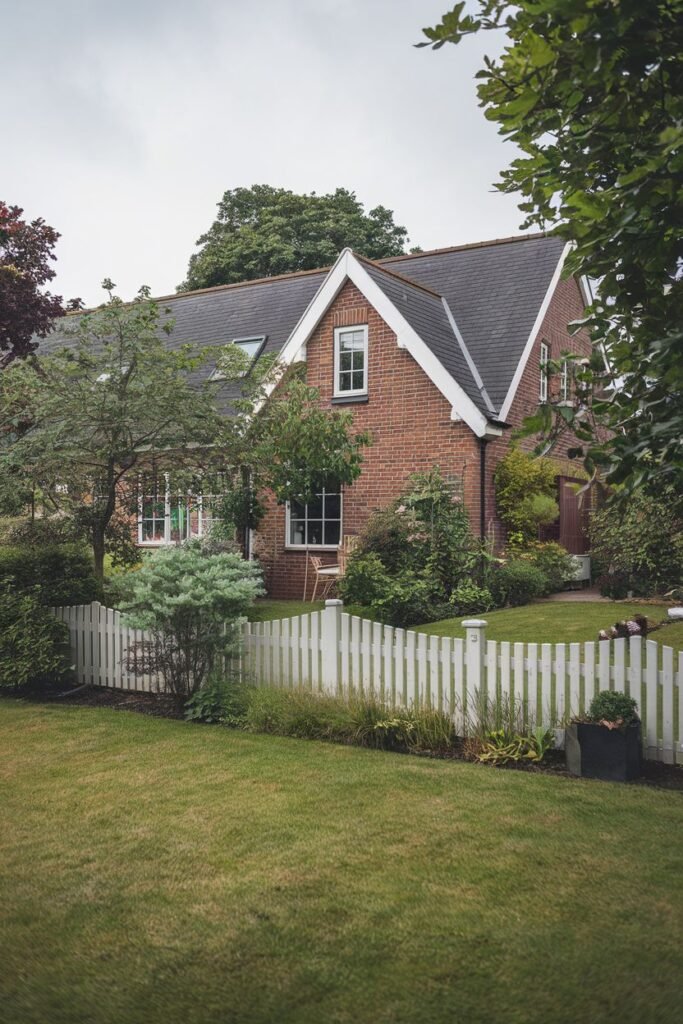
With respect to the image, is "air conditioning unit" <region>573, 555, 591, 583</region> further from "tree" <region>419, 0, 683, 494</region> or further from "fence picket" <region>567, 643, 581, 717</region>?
"tree" <region>419, 0, 683, 494</region>

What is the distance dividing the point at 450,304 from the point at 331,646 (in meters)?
14.1

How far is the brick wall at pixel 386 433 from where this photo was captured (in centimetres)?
1669

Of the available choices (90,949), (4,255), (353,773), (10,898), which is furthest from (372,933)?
(4,255)

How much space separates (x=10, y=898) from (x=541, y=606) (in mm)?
11427

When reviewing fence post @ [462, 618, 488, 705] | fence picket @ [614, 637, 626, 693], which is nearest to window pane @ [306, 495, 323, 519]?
fence post @ [462, 618, 488, 705]

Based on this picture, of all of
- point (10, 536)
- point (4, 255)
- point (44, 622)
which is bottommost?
point (44, 622)

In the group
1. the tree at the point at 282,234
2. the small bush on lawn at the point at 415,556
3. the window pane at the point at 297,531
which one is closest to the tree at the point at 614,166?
the small bush on lawn at the point at 415,556

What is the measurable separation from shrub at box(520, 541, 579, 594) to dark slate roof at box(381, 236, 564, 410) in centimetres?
302

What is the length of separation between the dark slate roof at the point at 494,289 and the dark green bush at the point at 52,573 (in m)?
9.39

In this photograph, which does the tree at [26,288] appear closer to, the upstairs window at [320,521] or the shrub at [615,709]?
the upstairs window at [320,521]

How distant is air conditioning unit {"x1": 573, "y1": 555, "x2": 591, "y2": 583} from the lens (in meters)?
18.8

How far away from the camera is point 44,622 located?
32.2 ft

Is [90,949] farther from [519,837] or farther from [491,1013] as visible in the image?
[519,837]

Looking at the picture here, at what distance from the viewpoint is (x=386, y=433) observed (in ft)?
57.2
